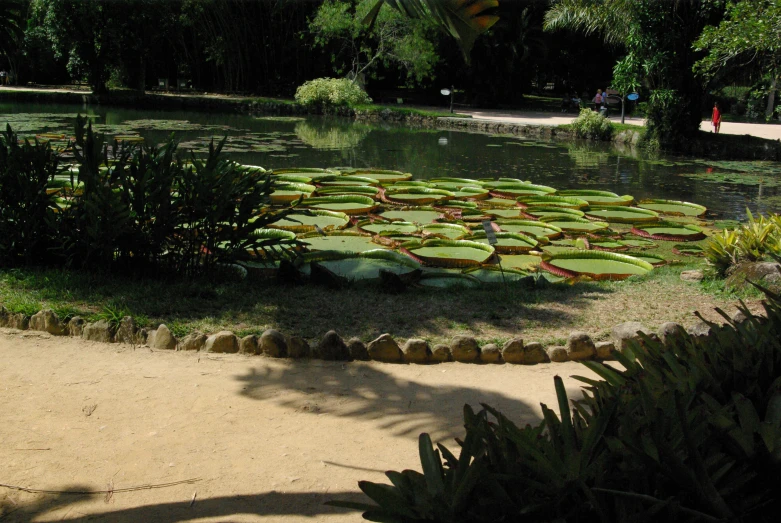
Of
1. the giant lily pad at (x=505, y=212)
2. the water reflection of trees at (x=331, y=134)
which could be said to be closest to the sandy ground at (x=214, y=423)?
the giant lily pad at (x=505, y=212)

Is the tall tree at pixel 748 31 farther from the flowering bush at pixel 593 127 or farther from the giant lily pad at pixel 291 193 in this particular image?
the giant lily pad at pixel 291 193

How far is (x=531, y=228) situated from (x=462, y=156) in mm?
7699

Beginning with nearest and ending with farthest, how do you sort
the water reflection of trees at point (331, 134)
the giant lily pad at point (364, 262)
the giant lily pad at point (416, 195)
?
the giant lily pad at point (364, 262)
the giant lily pad at point (416, 195)
the water reflection of trees at point (331, 134)

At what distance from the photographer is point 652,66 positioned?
17656 millimetres

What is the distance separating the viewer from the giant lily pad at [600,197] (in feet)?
31.5

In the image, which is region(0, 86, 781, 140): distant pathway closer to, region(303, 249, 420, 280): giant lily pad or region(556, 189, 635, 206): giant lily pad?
region(556, 189, 635, 206): giant lily pad

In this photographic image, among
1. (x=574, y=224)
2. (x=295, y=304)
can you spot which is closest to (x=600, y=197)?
(x=574, y=224)

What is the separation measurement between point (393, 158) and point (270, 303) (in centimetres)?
1020

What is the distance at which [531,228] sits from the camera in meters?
7.87

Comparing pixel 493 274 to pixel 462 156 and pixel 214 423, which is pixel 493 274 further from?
pixel 462 156

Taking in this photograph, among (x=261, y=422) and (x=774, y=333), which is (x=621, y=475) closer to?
(x=774, y=333)

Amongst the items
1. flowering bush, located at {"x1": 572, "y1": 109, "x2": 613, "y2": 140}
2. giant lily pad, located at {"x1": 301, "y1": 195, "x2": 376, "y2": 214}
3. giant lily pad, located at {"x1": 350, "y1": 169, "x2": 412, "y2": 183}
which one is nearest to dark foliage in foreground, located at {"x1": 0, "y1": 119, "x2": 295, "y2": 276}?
giant lily pad, located at {"x1": 301, "y1": 195, "x2": 376, "y2": 214}

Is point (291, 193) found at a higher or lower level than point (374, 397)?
higher

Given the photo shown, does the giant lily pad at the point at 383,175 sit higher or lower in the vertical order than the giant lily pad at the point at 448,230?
higher
